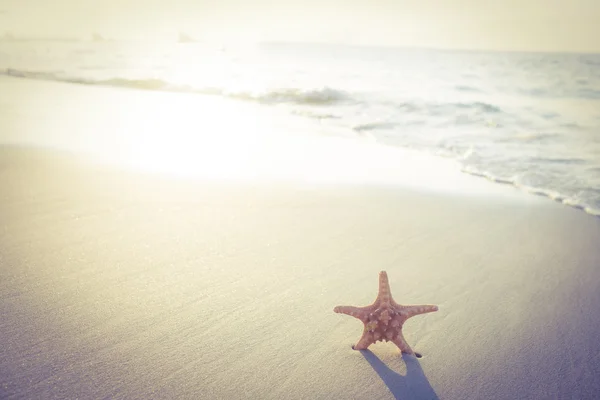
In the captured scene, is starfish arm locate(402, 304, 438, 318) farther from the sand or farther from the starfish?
the sand

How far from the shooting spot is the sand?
1.92m

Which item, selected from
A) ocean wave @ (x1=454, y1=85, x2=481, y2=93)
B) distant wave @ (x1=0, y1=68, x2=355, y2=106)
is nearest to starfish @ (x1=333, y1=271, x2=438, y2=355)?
distant wave @ (x1=0, y1=68, x2=355, y2=106)

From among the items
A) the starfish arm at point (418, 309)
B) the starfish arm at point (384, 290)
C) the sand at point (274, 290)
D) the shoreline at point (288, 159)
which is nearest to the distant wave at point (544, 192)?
the shoreline at point (288, 159)

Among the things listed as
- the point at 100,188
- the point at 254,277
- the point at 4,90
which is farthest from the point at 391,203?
the point at 4,90

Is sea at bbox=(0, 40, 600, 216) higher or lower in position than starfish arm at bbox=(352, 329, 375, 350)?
higher

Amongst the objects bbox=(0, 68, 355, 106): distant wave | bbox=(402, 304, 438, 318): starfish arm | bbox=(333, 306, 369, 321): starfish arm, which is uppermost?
bbox=(0, 68, 355, 106): distant wave

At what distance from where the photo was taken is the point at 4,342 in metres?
1.95

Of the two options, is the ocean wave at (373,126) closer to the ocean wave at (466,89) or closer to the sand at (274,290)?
the sand at (274,290)

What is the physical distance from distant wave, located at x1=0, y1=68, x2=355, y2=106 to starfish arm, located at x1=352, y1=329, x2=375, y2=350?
33.6 feet

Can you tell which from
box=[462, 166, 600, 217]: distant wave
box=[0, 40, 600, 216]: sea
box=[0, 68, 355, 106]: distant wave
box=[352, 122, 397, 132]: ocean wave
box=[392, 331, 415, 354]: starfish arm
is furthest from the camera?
box=[0, 68, 355, 106]: distant wave

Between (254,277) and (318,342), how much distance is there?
28.0 inches

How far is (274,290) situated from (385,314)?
0.85 m

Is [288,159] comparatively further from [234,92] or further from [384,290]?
[234,92]

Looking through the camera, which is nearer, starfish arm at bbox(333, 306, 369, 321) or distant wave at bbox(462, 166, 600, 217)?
starfish arm at bbox(333, 306, 369, 321)
